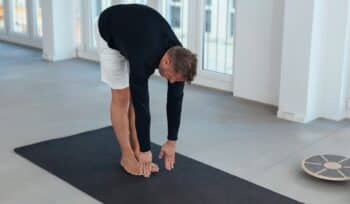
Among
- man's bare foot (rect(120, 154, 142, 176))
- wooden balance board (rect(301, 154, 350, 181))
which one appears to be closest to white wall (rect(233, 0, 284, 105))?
wooden balance board (rect(301, 154, 350, 181))

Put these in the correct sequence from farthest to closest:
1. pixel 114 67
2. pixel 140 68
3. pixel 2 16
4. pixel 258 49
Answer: pixel 2 16, pixel 258 49, pixel 114 67, pixel 140 68

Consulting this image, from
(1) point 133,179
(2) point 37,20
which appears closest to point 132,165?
(1) point 133,179

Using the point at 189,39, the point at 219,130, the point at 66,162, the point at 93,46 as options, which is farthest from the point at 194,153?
the point at 93,46

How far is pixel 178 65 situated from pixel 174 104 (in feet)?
1.12

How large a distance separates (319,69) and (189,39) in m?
1.55

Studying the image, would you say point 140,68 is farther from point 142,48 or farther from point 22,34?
point 22,34

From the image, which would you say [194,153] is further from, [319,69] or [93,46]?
[93,46]

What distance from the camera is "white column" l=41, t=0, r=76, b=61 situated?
6.72 metres

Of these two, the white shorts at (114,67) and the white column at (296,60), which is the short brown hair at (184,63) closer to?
the white shorts at (114,67)

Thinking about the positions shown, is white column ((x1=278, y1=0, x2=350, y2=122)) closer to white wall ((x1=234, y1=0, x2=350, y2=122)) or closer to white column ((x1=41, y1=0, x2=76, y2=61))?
white wall ((x1=234, y1=0, x2=350, y2=122))

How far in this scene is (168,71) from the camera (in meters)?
2.79

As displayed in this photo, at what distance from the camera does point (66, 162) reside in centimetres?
361

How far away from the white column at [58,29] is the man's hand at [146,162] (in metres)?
3.84

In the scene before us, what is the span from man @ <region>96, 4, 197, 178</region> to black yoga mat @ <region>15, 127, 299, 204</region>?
125 millimetres
